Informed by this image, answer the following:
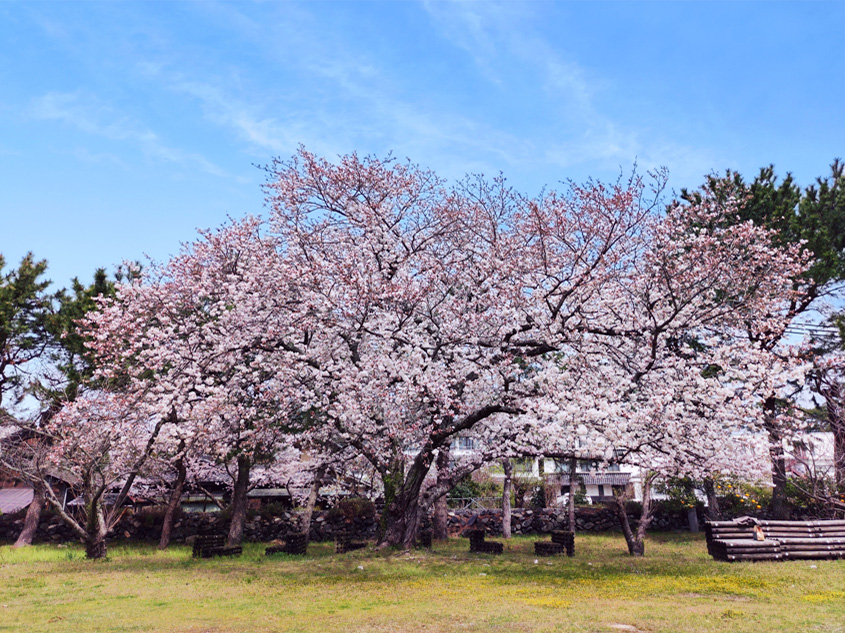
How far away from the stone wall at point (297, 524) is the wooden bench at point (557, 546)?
11507 mm

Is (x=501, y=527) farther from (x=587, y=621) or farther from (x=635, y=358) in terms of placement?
(x=587, y=621)

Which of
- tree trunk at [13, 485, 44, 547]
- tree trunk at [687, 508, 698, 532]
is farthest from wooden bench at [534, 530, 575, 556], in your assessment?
tree trunk at [13, 485, 44, 547]

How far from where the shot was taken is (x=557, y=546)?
2086 centimetres

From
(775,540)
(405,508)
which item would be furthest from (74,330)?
(775,540)

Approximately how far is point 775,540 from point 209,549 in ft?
56.7

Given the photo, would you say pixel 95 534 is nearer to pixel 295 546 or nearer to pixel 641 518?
pixel 295 546

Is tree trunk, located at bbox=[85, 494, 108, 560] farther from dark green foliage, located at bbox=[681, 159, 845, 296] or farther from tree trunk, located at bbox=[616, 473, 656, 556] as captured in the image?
dark green foliage, located at bbox=[681, 159, 845, 296]

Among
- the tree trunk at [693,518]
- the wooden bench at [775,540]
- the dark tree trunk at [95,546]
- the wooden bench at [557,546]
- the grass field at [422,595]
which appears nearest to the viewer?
the grass field at [422,595]

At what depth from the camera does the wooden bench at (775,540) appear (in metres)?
15.8

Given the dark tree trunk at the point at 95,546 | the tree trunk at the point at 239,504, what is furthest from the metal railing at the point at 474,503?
the dark tree trunk at the point at 95,546

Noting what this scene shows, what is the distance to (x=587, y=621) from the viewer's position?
863cm

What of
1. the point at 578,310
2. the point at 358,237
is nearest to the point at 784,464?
the point at 578,310

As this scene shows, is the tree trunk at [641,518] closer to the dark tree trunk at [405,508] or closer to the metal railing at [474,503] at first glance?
the dark tree trunk at [405,508]

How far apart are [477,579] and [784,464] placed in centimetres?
1980
